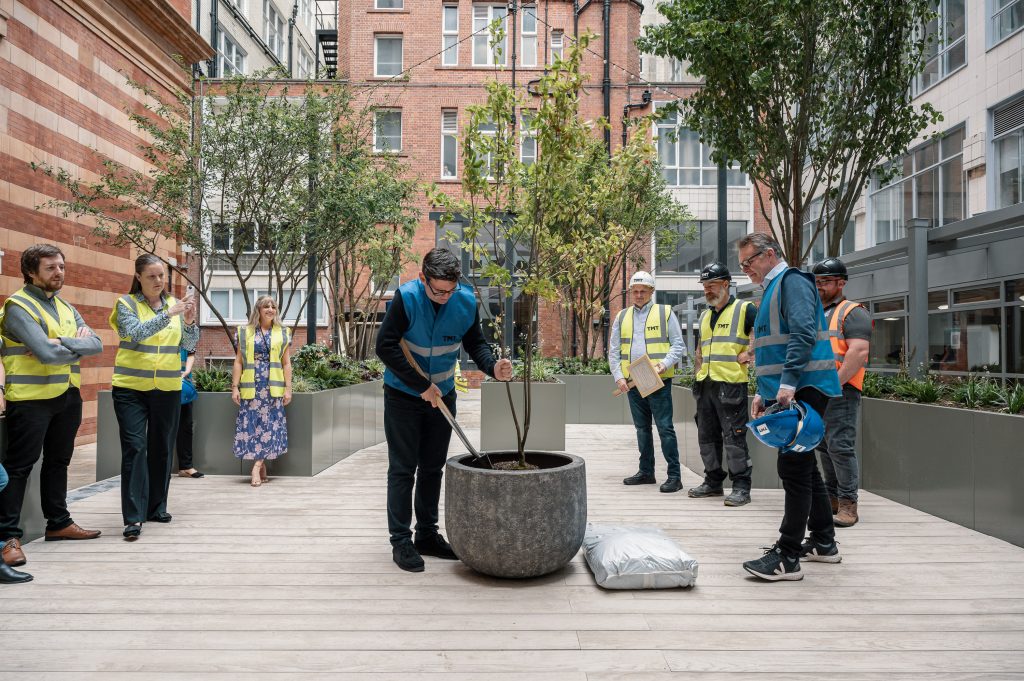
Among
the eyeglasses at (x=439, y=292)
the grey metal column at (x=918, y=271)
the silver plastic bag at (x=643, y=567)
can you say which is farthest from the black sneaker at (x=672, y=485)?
the grey metal column at (x=918, y=271)

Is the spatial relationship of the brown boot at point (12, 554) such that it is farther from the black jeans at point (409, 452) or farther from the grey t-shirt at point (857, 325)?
the grey t-shirt at point (857, 325)

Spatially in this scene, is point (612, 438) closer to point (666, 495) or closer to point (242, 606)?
point (666, 495)

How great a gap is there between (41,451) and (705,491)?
5.04 metres

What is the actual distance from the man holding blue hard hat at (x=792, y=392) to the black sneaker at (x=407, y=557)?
1873 millimetres

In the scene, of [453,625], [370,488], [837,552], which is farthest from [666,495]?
[453,625]

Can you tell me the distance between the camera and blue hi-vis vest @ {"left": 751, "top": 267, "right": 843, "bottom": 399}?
400 cm

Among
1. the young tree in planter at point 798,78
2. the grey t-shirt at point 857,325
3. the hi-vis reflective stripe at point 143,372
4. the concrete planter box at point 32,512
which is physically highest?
the young tree in planter at point 798,78

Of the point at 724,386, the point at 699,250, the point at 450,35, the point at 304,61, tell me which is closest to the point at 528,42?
the point at 450,35

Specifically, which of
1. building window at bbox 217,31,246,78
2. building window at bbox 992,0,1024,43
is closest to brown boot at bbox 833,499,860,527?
building window at bbox 992,0,1024,43

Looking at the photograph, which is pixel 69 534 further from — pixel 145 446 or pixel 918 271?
pixel 918 271

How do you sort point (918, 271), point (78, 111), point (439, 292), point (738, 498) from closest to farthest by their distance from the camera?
point (439, 292) → point (738, 498) → point (918, 271) → point (78, 111)

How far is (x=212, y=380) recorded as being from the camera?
7.54 metres

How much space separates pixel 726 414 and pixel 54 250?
5.12m

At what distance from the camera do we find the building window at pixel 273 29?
28905mm
